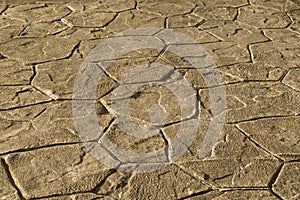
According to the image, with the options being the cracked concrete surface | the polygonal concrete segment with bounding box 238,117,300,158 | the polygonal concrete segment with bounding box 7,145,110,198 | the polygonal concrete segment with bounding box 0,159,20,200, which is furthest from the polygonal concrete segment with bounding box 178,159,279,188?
the polygonal concrete segment with bounding box 0,159,20,200

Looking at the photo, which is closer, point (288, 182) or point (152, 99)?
point (288, 182)

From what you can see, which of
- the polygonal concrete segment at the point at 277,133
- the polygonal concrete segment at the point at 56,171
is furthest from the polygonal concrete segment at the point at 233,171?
the polygonal concrete segment at the point at 56,171

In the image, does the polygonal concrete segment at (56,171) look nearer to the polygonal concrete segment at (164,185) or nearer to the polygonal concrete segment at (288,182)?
the polygonal concrete segment at (164,185)

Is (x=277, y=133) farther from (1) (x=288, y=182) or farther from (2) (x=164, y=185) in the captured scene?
(2) (x=164, y=185)

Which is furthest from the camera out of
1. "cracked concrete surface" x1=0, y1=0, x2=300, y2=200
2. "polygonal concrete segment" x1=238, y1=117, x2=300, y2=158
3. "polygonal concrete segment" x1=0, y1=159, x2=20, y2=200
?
"polygonal concrete segment" x1=238, y1=117, x2=300, y2=158

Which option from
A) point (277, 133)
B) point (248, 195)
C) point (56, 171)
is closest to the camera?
point (248, 195)

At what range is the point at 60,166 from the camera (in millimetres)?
2812

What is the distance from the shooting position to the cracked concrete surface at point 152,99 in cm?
270

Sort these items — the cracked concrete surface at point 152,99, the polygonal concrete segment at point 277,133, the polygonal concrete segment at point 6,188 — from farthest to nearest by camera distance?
the polygonal concrete segment at point 277,133
the cracked concrete surface at point 152,99
the polygonal concrete segment at point 6,188

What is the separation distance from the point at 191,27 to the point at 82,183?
2.24m

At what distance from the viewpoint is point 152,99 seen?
11.3 ft

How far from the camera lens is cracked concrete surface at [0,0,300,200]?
270 centimetres

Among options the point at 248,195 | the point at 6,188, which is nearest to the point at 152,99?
the point at 248,195

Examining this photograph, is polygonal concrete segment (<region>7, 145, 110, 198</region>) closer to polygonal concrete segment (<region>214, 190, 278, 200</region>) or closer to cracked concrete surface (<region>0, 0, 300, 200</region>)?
cracked concrete surface (<region>0, 0, 300, 200</region>)
